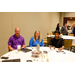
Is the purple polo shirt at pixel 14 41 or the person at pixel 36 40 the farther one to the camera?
the person at pixel 36 40

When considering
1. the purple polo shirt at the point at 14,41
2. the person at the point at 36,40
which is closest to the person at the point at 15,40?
the purple polo shirt at the point at 14,41

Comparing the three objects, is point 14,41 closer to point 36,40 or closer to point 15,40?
point 15,40

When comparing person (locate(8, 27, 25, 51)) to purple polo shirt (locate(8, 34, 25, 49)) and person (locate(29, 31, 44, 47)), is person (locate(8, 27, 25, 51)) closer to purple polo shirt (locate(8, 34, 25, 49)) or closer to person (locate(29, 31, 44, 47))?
purple polo shirt (locate(8, 34, 25, 49))

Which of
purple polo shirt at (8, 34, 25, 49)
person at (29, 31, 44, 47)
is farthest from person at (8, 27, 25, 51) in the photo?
person at (29, 31, 44, 47)

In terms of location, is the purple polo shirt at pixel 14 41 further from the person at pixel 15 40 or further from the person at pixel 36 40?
the person at pixel 36 40

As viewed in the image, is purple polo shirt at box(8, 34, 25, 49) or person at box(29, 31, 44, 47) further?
person at box(29, 31, 44, 47)

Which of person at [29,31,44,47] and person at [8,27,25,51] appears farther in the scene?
person at [29,31,44,47]

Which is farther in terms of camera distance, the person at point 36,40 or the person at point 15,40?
the person at point 36,40

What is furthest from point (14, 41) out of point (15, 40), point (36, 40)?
point (36, 40)
